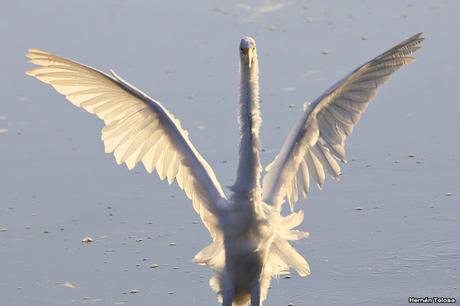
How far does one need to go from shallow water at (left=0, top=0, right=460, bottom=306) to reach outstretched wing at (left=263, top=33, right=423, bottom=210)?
1.82ft

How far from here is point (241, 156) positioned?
651cm

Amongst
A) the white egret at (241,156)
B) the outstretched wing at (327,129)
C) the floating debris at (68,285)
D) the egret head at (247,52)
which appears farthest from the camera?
the floating debris at (68,285)

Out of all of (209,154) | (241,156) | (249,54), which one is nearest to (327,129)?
(241,156)

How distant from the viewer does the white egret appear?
21.7 feet

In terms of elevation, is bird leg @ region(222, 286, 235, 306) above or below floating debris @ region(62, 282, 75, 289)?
below

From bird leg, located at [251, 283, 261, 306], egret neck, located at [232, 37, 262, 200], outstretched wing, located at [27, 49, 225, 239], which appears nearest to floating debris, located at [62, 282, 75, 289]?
outstretched wing, located at [27, 49, 225, 239]

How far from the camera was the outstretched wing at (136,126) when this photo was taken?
6684 mm

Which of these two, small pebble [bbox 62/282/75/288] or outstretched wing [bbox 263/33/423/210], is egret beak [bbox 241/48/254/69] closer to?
outstretched wing [bbox 263/33/423/210]

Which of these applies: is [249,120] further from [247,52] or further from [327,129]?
[327,129]

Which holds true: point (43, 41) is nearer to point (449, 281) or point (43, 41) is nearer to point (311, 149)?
point (311, 149)

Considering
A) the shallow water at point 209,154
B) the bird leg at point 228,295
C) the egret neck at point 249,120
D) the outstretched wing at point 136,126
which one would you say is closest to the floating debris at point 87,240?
the shallow water at point 209,154

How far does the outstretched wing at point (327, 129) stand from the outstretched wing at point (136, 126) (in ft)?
1.18

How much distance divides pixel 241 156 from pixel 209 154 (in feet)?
6.25

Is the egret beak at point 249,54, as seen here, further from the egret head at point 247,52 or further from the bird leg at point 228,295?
the bird leg at point 228,295
